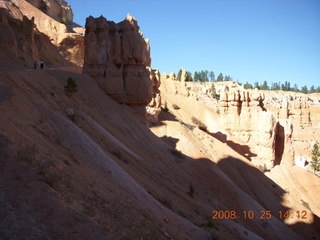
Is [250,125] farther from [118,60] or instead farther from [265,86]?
[265,86]

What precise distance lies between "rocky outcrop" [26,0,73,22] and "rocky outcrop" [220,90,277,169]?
34.5 metres

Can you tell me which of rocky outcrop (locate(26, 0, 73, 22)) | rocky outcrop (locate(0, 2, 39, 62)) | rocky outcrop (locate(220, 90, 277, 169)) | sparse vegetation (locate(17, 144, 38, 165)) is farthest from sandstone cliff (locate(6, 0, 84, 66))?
sparse vegetation (locate(17, 144, 38, 165))

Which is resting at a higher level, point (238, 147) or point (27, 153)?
point (27, 153)

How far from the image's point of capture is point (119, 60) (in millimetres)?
23391

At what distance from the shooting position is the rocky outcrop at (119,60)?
23172 mm

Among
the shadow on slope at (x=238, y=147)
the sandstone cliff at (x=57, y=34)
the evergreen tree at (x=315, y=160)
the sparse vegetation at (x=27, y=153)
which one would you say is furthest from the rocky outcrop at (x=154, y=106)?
the sparse vegetation at (x=27, y=153)

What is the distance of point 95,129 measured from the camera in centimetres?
1510

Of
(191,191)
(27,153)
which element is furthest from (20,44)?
(27,153)

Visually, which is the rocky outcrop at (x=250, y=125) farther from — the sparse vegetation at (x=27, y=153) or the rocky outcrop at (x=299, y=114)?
the sparse vegetation at (x=27, y=153)

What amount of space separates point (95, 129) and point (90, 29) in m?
11.7
